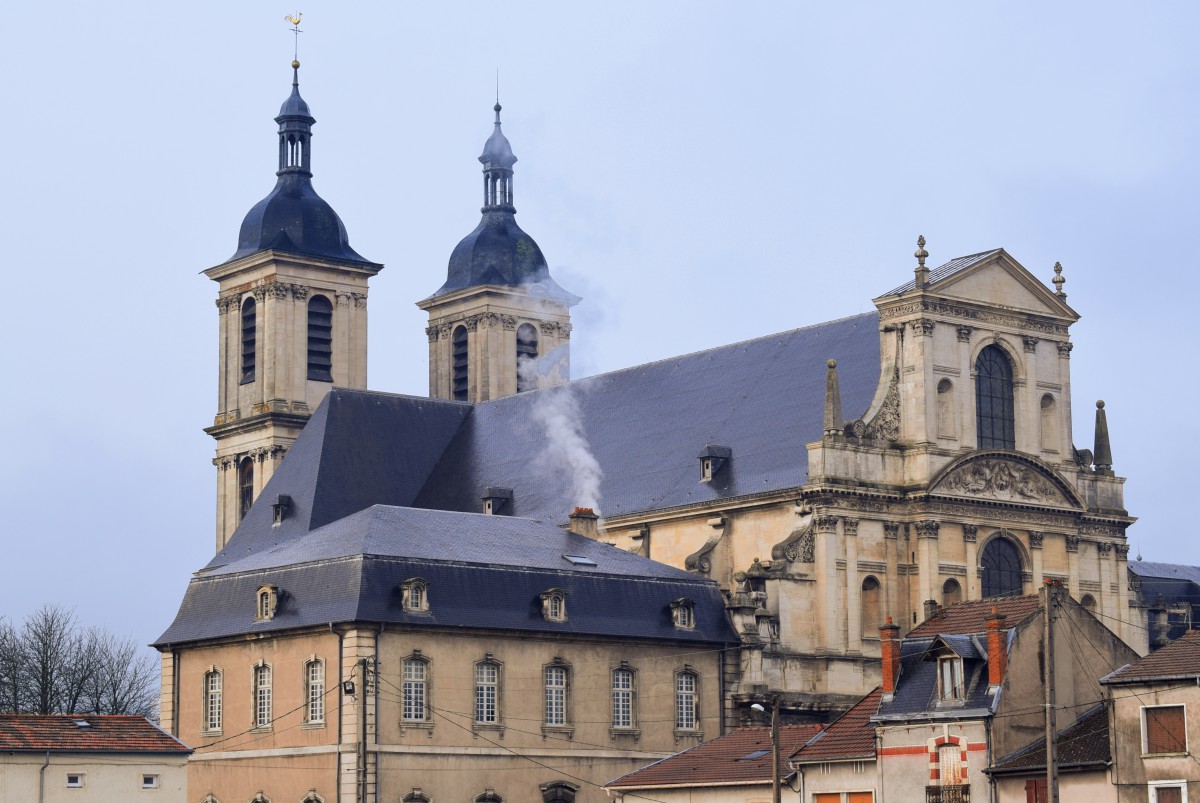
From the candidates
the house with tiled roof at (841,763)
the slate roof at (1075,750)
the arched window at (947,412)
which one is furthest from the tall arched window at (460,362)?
the slate roof at (1075,750)

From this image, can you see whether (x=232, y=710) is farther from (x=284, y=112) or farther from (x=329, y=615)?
(x=284, y=112)

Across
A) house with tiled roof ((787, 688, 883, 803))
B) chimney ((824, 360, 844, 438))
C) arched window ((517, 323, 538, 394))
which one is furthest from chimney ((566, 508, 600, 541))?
arched window ((517, 323, 538, 394))

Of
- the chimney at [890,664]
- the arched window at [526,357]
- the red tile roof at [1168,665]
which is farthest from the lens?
the arched window at [526,357]

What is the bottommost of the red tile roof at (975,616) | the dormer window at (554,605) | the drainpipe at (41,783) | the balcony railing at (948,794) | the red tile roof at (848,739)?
the balcony railing at (948,794)

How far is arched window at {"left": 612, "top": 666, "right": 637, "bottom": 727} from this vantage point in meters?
63.3

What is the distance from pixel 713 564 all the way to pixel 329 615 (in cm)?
1471

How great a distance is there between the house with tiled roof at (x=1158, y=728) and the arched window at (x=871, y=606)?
22.9 m

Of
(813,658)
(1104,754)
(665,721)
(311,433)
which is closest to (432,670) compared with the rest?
(665,721)

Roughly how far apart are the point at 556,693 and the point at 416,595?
4618 millimetres

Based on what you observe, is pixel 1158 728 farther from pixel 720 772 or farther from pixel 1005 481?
pixel 1005 481

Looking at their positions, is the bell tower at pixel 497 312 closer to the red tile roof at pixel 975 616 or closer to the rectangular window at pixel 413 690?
the rectangular window at pixel 413 690

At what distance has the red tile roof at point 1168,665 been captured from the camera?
A: 151 ft

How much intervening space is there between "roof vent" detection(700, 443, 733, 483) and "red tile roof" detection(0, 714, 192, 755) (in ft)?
73.3

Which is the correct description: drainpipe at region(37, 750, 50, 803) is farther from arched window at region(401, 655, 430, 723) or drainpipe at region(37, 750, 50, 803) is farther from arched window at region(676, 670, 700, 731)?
arched window at region(676, 670, 700, 731)
